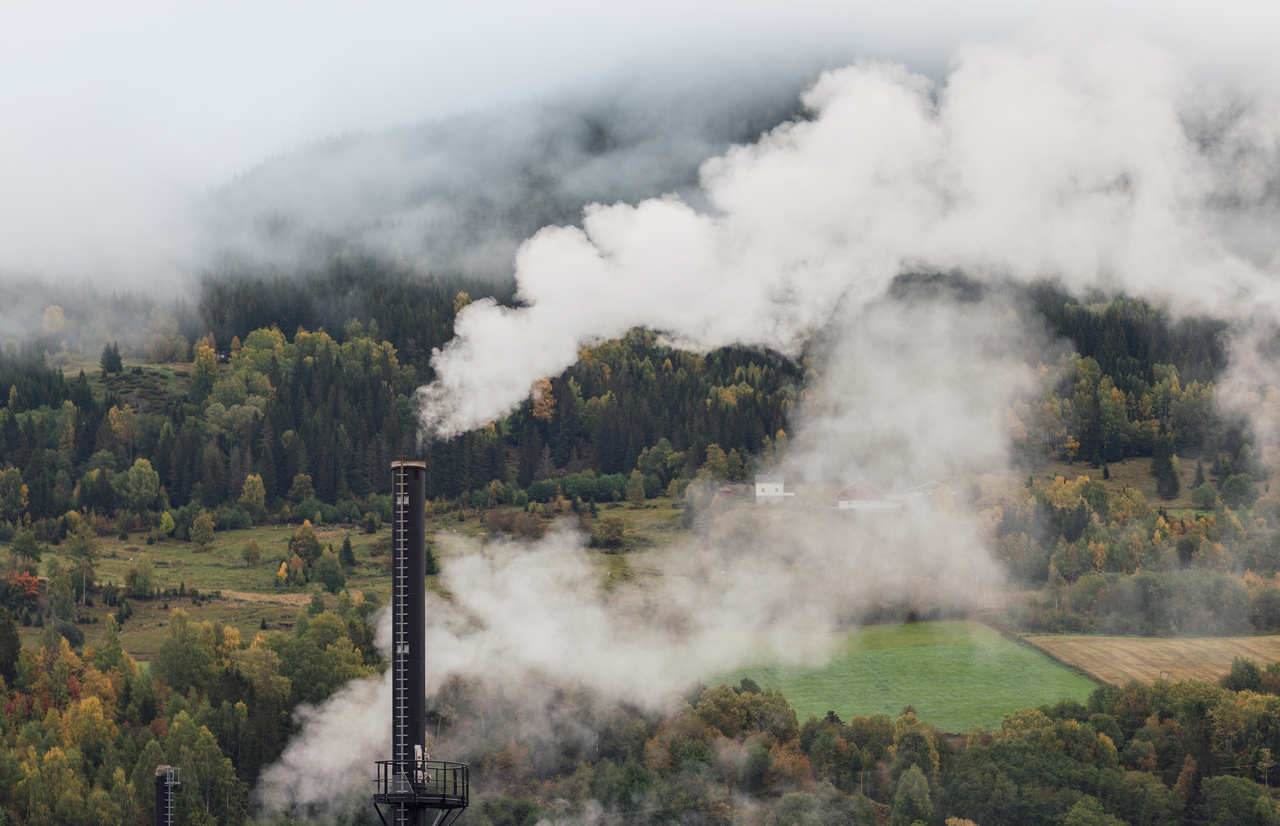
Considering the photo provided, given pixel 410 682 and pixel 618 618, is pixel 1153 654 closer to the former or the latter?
pixel 618 618

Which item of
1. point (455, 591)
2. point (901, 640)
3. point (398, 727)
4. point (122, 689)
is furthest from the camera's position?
point (901, 640)

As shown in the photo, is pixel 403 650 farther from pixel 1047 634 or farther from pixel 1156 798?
pixel 1047 634

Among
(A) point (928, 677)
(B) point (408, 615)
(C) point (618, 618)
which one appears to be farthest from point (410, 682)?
(A) point (928, 677)

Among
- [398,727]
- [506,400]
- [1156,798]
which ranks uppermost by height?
[506,400]

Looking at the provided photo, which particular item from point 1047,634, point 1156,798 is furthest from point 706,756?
point 1047,634

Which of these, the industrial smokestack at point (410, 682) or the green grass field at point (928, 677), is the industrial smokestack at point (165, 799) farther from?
the green grass field at point (928, 677)

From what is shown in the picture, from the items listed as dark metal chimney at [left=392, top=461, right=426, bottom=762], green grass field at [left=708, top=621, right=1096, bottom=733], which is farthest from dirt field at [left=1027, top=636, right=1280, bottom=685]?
dark metal chimney at [left=392, top=461, right=426, bottom=762]

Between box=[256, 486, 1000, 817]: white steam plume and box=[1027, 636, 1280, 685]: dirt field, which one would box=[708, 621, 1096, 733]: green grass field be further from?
box=[256, 486, 1000, 817]: white steam plume
